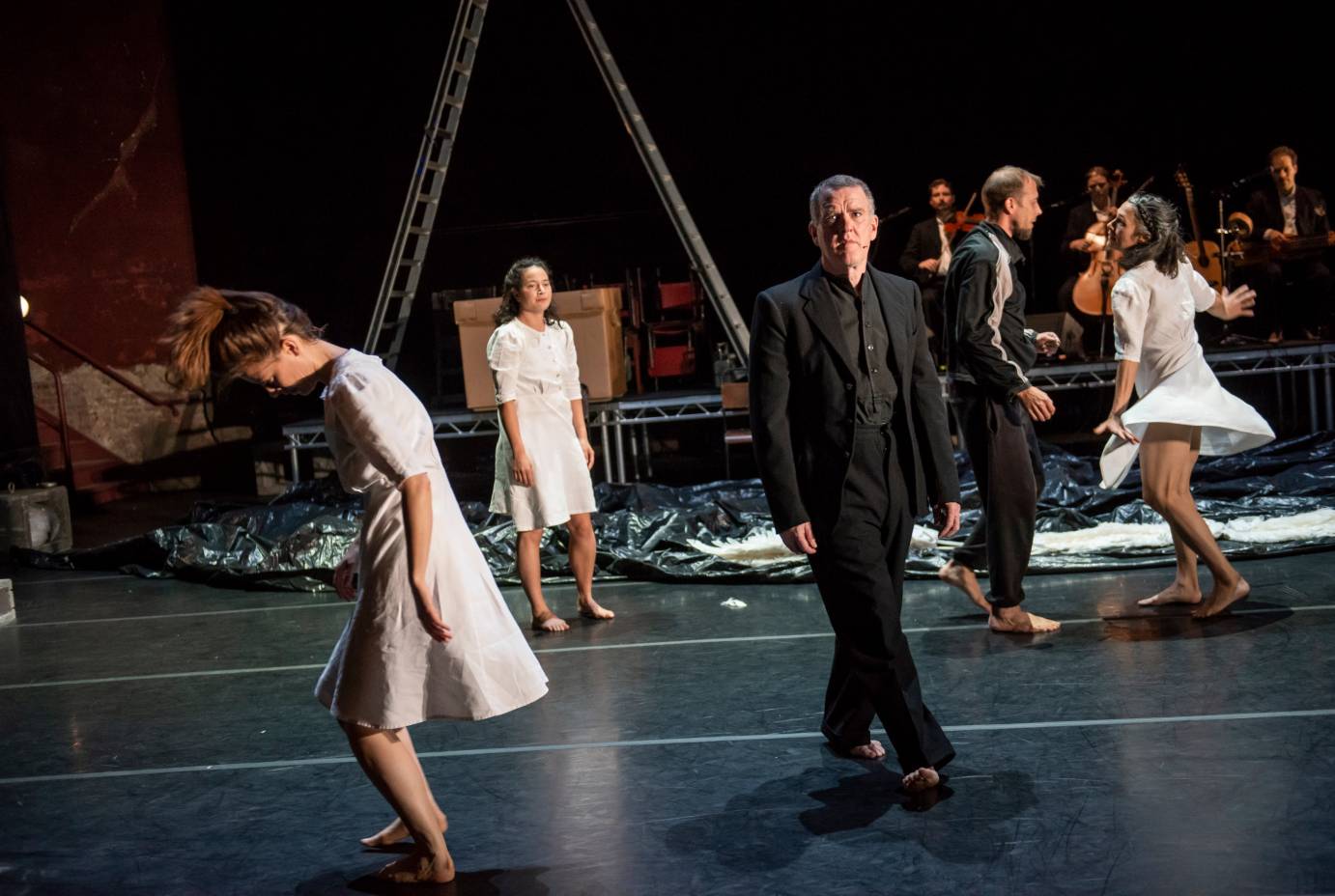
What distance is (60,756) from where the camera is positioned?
14.8 feet

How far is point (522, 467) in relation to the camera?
575cm

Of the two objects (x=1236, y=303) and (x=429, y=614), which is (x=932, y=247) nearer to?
(x=1236, y=303)

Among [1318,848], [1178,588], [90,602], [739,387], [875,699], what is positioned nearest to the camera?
[1318,848]

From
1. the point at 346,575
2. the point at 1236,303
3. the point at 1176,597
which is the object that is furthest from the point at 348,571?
the point at 1236,303

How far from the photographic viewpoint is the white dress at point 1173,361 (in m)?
5.13

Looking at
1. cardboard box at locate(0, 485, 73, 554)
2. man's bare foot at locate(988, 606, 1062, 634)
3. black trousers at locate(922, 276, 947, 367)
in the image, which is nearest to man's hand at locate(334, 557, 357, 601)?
man's bare foot at locate(988, 606, 1062, 634)

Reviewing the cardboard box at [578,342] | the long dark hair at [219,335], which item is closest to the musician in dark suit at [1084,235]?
the cardboard box at [578,342]

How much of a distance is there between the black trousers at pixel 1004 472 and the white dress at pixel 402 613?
248 centimetres

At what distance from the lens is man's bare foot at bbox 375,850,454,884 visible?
3176mm

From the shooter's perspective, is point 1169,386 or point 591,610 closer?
point 1169,386

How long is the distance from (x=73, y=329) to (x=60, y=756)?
854 cm

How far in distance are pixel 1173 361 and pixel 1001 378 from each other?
824 mm

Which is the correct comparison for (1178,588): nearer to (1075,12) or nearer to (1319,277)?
(1319,277)

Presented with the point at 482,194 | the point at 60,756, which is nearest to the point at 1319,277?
the point at 482,194
